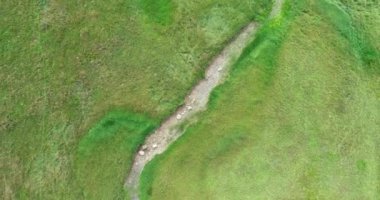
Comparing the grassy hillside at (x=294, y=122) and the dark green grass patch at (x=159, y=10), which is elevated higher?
the dark green grass patch at (x=159, y=10)

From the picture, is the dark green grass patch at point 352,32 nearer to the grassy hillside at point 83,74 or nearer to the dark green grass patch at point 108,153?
the grassy hillside at point 83,74

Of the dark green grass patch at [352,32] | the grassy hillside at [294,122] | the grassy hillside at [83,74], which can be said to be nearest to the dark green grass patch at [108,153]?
the grassy hillside at [83,74]

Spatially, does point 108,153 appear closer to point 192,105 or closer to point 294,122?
point 192,105

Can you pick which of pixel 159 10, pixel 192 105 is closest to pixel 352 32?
pixel 192 105

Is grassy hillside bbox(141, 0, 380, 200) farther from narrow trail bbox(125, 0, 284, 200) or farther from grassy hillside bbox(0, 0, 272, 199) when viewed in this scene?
grassy hillside bbox(0, 0, 272, 199)

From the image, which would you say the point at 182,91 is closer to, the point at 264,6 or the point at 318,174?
the point at 264,6

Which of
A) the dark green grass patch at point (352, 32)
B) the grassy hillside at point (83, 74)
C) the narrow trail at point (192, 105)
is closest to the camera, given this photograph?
the grassy hillside at point (83, 74)

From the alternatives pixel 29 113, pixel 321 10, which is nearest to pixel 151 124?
pixel 29 113
